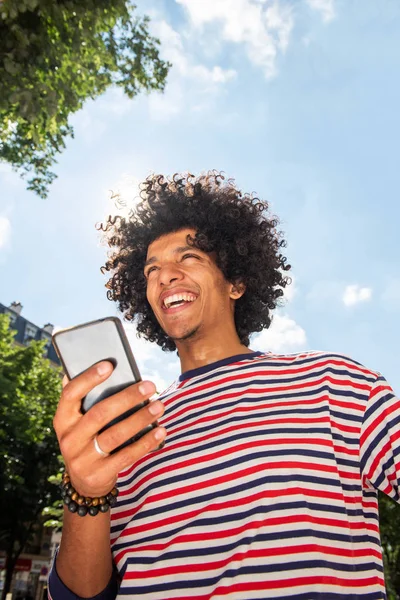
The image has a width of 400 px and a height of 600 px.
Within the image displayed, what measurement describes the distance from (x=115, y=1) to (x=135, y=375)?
721 centimetres

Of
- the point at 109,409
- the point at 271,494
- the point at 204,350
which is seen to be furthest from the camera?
the point at 204,350

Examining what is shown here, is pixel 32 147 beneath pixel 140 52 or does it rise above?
beneath

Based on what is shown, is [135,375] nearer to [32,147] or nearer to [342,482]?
[342,482]

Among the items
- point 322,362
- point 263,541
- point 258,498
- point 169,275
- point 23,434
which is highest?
point 23,434

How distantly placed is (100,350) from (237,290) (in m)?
1.66

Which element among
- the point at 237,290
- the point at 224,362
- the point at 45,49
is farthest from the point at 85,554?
the point at 45,49

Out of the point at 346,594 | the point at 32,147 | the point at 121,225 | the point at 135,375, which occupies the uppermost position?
the point at 32,147

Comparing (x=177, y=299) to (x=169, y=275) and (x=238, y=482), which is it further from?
(x=238, y=482)

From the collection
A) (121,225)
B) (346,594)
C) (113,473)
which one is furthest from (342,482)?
(121,225)

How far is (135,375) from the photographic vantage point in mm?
1428

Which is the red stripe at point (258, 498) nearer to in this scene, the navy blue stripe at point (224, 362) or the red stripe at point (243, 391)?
the red stripe at point (243, 391)

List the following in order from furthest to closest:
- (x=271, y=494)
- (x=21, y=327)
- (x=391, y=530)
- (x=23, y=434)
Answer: (x=21, y=327) < (x=391, y=530) < (x=23, y=434) < (x=271, y=494)

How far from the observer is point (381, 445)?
160 cm

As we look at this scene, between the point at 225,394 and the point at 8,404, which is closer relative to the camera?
the point at 225,394
